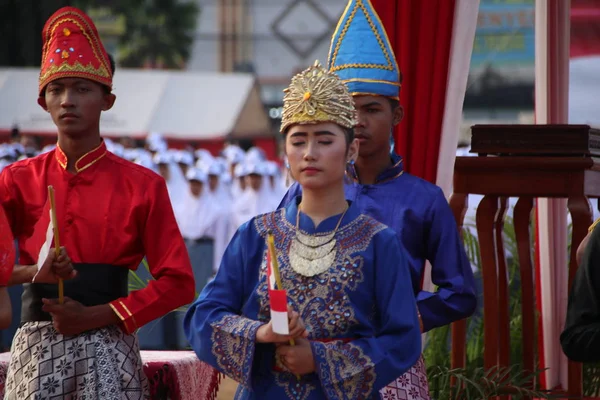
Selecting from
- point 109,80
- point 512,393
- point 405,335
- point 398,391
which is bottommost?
point 512,393

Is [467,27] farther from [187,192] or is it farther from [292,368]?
[187,192]

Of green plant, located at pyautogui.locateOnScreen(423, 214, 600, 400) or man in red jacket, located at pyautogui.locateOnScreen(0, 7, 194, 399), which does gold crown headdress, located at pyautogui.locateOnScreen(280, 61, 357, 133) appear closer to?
man in red jacket, located at pyautogui.locateOnScreen(0, 7, 194, 399)

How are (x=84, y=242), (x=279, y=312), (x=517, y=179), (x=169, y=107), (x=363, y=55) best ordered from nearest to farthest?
(x=279, y=312) → (x=84, y=242) → (x=363, y=55) → (x=517, y=179) → (x=169, y=107)

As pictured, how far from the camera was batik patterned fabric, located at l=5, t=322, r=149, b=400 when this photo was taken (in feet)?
11.3

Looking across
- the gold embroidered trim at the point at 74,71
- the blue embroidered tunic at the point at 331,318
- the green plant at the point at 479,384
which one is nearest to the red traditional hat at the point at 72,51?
the gold embroidered trim at the point at 74,71

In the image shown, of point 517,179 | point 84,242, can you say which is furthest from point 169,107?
point 84,242

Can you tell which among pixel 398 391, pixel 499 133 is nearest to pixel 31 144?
pixel 499 133

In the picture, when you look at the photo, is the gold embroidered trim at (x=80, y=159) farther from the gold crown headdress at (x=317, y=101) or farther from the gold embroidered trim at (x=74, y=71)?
the gold crown headdress at (x=317, y=101)

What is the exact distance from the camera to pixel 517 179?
4781mm

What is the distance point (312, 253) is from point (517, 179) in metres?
1.97

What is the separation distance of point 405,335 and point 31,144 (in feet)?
46.7

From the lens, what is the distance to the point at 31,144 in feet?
54.2

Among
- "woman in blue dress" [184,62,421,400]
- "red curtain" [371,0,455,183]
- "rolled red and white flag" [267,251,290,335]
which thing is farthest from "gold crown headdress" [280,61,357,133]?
"red curtain" [371,0,455,183]

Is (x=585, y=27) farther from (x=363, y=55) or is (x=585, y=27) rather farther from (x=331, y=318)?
(x=331, y=318)
